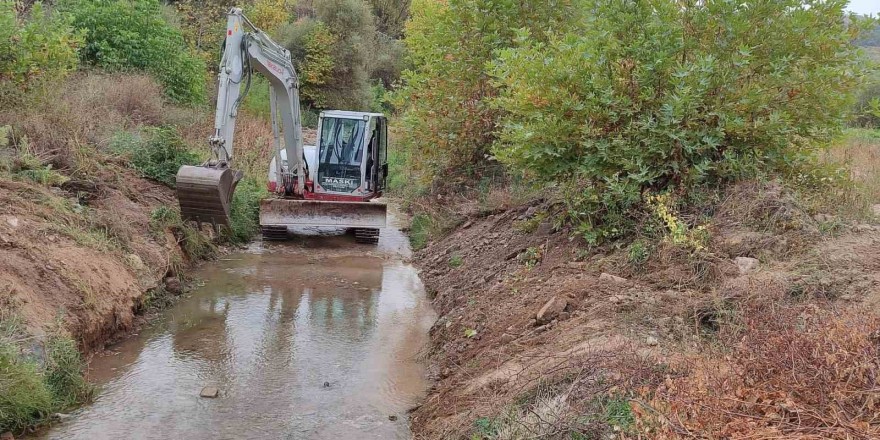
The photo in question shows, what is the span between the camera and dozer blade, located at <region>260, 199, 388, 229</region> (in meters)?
13.3

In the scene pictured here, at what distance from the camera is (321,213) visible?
1354 cm

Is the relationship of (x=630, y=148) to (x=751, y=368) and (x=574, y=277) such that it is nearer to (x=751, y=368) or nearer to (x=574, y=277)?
(x=574, y=277)

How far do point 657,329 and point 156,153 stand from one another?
10.3 metres

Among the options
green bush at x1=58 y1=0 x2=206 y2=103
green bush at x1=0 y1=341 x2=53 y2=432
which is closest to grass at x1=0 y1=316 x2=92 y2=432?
green bush at x1=0 y1=341 x2=53 y2=432

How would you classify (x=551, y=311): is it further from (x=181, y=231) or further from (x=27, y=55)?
(x=27, y=55)

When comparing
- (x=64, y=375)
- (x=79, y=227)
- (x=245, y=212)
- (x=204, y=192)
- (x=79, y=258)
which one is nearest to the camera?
(x=64, y=375)

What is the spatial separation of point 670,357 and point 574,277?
9.17 ft

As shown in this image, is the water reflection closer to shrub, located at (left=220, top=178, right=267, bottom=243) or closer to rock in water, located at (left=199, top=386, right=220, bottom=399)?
rock in water, located at (left=199, top=386, right=220, bottom=399)

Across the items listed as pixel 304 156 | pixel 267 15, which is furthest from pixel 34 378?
pixel 267 15

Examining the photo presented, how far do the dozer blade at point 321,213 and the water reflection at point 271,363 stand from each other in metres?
1.66

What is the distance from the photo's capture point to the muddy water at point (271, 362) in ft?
21.0

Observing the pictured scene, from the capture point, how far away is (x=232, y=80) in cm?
1074

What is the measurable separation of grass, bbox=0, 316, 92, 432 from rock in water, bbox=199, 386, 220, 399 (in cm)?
106

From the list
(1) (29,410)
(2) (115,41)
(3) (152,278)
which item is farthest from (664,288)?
(2) (115,41)
